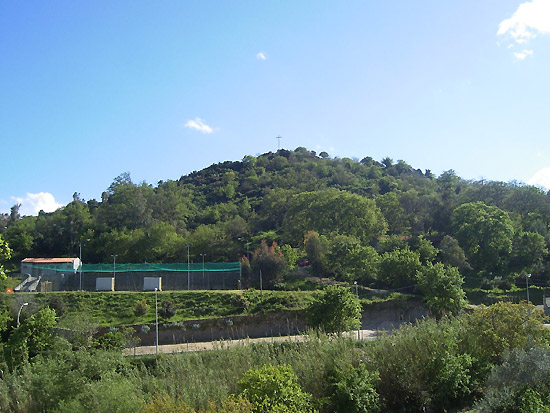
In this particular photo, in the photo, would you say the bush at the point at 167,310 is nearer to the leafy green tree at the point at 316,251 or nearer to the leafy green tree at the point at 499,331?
the leafy green tree at the point at 316,251

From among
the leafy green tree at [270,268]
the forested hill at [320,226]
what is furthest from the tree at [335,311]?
the leafy green tree at [270,268]

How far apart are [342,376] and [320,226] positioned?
4002cm

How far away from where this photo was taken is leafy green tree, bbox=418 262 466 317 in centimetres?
3156

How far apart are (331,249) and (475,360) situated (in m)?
29.4

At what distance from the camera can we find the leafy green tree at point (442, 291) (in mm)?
31562

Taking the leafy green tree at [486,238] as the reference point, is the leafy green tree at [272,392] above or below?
below

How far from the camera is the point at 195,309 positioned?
36219 mm

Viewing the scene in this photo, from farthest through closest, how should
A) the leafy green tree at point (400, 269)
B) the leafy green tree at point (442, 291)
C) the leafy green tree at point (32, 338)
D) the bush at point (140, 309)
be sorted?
the leafy green tree at point (400, 269)
the bush at point (140, 309)
the leafy green tree at point (442, 291)
the leafy green tree at point (32, 338)

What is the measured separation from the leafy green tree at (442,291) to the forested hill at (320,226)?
7.81 meters

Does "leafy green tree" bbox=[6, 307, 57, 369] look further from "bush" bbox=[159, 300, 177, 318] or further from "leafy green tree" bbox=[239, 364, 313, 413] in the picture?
"leafy green tree" bbox=[239, 364, 313, 413]

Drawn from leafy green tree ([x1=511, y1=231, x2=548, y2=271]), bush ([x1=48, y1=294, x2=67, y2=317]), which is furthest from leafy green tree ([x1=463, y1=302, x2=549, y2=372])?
leafy green tree ([x1=511, y1=231, x2=548, y2=271])

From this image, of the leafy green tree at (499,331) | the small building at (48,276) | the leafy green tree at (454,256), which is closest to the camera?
the leafy green tree at (499,331)

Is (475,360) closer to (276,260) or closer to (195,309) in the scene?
(195,309)

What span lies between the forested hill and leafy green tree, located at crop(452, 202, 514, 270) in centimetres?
9
